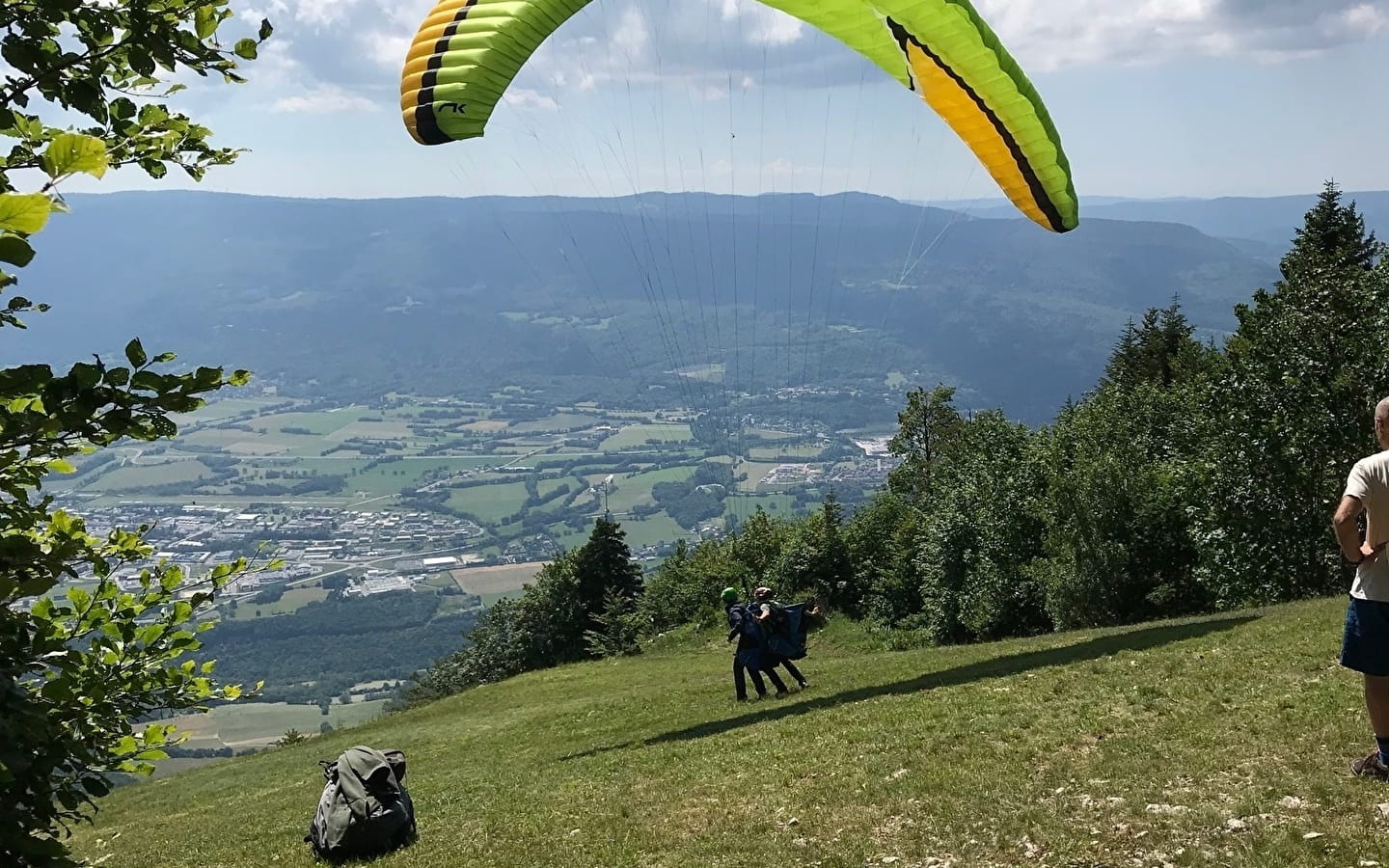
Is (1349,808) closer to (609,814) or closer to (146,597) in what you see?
(609,814)

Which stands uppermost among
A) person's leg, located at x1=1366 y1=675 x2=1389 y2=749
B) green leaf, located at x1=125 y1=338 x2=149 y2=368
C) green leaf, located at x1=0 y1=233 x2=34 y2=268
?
green leaf, located at x1=0 y1=233 x2=34 y2=268

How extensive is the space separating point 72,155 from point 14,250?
37 cm

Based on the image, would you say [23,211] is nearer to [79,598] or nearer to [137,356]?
[137,356]

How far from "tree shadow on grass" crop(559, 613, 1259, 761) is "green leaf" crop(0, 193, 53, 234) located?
11751mm

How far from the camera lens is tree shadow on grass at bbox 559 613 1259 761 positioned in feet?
44.6

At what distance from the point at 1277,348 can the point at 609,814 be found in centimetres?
2002

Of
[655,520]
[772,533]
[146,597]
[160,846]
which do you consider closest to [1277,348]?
[160,846]

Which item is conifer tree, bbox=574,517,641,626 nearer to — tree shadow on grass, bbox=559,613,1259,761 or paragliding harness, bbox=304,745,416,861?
tree shadow on grass, bbox=559,613,1259,761

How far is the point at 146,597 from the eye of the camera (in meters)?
4.20

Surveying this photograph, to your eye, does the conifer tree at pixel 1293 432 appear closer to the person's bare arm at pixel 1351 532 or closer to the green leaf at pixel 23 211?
the person's bare arm at pixel 1351 532

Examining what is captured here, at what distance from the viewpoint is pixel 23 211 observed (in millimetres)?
2129

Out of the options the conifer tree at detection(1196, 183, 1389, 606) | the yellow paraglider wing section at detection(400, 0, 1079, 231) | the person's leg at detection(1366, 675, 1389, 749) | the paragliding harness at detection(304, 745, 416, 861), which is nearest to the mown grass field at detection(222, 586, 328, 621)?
the conifer tree at detection(1196, 183, 1389, 606)

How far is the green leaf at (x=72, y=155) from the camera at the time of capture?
7.73ft

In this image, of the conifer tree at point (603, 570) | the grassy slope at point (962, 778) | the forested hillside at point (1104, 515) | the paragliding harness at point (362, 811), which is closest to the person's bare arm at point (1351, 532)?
the grassy slope at point (962, 778)
